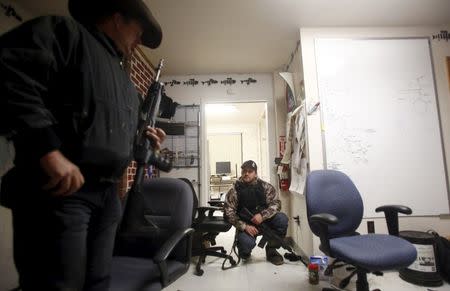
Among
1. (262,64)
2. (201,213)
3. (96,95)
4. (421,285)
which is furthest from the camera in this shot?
(262,64)

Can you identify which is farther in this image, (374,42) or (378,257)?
(374,42)

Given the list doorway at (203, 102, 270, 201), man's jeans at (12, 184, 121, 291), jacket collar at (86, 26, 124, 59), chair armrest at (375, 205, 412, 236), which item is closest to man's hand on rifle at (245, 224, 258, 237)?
chair armrest at (375, 205, 412, 236)

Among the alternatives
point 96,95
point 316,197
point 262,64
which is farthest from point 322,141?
point 96,95

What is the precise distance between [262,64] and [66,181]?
3.24 meters

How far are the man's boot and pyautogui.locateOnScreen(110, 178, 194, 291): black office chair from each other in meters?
1.57

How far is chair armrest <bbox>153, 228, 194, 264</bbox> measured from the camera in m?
1.03

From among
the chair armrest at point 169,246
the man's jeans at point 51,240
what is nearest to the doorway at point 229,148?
the chair armrest at point 169,246

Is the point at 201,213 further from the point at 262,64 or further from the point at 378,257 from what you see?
the point at 262,64

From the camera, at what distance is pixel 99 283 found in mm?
821

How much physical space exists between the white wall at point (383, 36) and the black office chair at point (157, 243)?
149 centimetres

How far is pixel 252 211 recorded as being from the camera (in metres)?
2.85

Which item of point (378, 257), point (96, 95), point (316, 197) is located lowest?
point (378, 257)

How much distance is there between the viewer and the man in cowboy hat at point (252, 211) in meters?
2.62

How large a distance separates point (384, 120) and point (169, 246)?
234 centimetres
